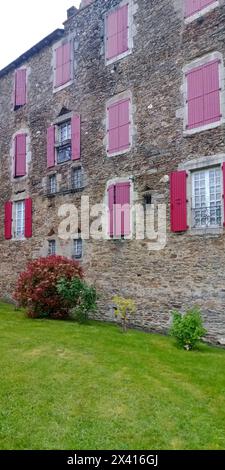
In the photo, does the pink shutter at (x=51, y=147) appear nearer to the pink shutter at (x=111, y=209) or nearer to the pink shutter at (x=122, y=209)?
the pink shutter at (x=111, y=209)

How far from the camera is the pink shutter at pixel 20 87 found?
56.4 feet

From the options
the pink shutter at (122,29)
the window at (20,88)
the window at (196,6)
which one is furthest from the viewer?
the window at (20,88)

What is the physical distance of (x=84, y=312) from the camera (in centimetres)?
1196

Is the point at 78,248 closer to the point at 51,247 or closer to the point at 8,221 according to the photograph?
the point at 51,247

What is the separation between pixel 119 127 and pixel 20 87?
6777mm

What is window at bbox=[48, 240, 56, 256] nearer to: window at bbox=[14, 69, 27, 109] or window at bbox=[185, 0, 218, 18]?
window at bbox=[14, 69, 27, 109]

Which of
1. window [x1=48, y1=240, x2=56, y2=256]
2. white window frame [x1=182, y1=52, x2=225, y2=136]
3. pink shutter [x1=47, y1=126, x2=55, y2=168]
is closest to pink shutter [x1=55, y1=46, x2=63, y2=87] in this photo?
pink shutter [x1=47, y1=126, x2=55, y2=168]

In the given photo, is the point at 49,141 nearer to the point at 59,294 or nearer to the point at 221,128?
the point at 59,294

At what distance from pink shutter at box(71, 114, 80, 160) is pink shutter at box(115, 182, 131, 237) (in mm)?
2569

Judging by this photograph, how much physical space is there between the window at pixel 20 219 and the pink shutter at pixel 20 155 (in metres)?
1.33

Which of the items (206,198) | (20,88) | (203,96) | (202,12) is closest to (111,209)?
(206,198)

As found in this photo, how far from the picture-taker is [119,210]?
41.3ft

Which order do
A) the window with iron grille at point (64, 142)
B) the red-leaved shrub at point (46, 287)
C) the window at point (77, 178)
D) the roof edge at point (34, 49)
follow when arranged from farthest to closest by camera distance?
1. the roof edge at point (34, 49)
2. the window with iron grille at point (64, 142)
3. the window at point (77, 178)
4. the red-leaved shrub at point (46, 287)

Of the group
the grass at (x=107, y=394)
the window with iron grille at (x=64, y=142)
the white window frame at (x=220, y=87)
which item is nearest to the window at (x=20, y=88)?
the window with iron grille at (x=64, y=142)
